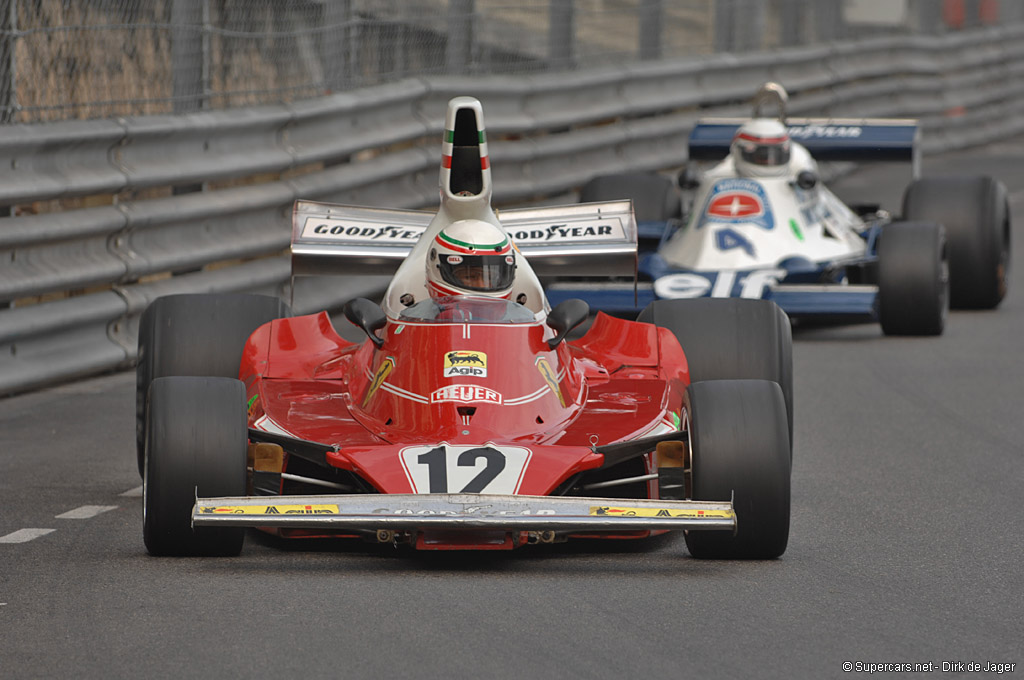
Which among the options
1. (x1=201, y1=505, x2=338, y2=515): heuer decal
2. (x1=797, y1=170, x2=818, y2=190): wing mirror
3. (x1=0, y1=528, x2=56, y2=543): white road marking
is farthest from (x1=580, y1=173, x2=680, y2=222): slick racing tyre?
(x1=201, y1=505, x2=338, y2=515): heuer decal

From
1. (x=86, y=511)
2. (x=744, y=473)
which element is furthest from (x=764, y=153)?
(x=744, y=473)

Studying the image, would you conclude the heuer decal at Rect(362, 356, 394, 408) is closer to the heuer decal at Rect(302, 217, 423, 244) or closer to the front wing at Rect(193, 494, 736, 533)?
the front wing at Rect(193, 494, 736, 533)

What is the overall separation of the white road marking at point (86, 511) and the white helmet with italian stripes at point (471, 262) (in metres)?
1.59

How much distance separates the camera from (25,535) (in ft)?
22.0

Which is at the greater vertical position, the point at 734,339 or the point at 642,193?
the point at 642,193

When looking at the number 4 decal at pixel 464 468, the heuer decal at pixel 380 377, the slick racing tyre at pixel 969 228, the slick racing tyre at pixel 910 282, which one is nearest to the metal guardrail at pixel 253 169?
the heuer decal at pixel 380 377

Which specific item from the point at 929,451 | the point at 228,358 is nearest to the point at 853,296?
the point at 929,451

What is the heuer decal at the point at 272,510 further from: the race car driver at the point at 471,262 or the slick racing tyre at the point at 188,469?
the race car driver at the point at 471,262

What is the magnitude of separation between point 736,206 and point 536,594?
7.99 m

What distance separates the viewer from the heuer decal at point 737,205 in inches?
522

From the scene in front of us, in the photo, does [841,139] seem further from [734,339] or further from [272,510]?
[272,510]

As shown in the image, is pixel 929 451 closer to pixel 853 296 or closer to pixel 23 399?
pixel 853 296

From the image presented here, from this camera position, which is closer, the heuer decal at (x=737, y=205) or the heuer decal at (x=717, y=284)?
the heuer decal at (x=717, y=284)

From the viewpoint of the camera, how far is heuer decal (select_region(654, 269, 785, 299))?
40.4ft
